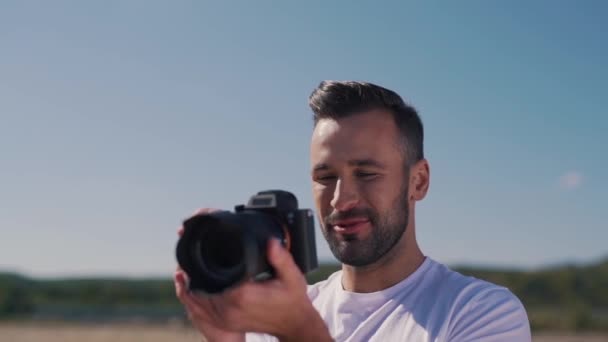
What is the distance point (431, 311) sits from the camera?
10.9 ft

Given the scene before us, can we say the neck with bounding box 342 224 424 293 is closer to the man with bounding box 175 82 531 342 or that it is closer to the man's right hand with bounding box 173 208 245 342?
the man with bounding box 175 82 531 342

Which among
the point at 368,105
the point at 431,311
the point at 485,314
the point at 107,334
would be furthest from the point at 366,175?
the point at 107,334

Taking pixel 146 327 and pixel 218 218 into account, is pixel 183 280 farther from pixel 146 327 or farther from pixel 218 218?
pixel 146 327

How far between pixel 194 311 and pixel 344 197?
3.34ft

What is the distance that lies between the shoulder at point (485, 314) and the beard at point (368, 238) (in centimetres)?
40

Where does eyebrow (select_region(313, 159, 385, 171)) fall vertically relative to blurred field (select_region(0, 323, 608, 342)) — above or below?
above

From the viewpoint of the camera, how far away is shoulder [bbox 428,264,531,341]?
3160mm

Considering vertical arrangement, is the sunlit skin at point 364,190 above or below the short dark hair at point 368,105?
below

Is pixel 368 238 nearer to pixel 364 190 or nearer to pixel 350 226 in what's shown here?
pixel 350 226

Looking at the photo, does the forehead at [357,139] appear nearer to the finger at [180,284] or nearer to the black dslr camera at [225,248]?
the black dslr camera at [225,248]

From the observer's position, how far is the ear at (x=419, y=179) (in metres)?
3.80

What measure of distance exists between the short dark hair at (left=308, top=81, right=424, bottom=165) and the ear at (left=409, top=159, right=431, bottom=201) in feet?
0.13

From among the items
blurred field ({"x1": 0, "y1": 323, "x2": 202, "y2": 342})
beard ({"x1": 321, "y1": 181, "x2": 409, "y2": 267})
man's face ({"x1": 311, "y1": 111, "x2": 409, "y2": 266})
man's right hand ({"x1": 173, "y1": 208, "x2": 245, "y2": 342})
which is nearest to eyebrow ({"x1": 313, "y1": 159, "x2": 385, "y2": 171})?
man's face ({"x1": 311, "y1": 111, "x2": 409, "y2": 266})

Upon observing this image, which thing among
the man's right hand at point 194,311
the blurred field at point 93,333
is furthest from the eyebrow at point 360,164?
the blurred field at point 93,333
